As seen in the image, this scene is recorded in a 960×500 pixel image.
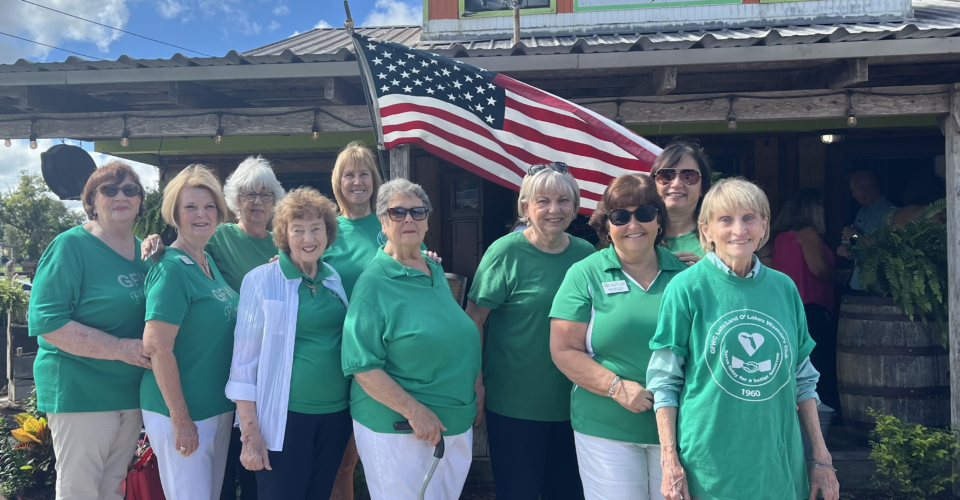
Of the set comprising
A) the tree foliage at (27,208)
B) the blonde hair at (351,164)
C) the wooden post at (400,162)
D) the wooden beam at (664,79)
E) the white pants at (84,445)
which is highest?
the tree foliage at (27,208)

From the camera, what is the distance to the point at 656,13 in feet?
20.4

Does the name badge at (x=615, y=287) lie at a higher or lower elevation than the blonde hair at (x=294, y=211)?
lower

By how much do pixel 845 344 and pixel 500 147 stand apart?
9.67 ft

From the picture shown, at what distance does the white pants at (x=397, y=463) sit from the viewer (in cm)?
235

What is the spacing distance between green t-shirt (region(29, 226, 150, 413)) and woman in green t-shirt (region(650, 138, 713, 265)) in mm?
2344

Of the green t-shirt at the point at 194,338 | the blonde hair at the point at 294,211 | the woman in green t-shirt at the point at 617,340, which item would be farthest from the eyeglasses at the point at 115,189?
the woman in green t-shirt at the point at 617,340

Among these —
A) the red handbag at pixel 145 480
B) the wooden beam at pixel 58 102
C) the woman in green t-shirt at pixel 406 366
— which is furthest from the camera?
the wooden beam at pixel 58 102

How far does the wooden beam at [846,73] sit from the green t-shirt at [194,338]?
13.5 ft

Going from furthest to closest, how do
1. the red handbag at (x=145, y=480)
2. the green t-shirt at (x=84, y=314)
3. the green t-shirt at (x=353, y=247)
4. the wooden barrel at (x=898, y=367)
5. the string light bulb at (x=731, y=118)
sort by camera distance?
1. the string light bulb at (x=731, y=118)
2. the wooden barrel at (x=898, y=367)
3. the green t-shirt at (x=353, y=247)
4. the red handbag at (x=145, y=480)
5. the green t-shirt at (x=84, y=314)

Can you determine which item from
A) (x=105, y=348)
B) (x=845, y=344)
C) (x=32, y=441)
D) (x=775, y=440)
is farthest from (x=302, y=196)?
(x=845, y=344)

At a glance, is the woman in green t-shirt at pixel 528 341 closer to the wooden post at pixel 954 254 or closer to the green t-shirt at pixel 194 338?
the green t-shirt at pixel 194 338

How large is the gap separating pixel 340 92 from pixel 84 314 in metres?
2.54

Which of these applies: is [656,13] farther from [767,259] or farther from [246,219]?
[246,219]

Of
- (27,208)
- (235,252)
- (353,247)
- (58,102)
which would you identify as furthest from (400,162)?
(27,208)
